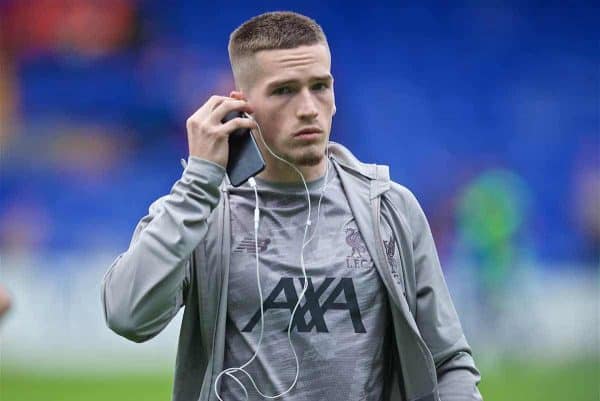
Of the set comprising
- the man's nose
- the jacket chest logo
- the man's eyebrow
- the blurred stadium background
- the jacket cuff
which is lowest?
the jacket chest logo

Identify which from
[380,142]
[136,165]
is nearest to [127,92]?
[136,165]

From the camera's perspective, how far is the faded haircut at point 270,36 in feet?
9.33

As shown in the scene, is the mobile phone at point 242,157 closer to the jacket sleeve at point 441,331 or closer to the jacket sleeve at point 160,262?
the jacket sleeve at point 160,262

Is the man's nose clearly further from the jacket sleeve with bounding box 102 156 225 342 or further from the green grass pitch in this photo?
the green grass pitch

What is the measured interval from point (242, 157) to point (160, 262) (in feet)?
1.20

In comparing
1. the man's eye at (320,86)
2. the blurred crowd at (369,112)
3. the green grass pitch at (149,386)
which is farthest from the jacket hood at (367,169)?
the blurred crowd at (369,112)

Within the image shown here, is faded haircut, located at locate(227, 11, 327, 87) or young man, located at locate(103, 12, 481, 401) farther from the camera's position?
faded haircut, located at locate(227, 11, 327, 87)

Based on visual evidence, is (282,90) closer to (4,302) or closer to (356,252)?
(356,252)

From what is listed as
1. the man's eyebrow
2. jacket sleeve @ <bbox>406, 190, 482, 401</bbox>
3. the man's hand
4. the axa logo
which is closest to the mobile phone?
the man's hand

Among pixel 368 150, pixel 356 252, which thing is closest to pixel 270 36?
pixel 356 252

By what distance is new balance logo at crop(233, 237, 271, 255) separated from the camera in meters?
2.74

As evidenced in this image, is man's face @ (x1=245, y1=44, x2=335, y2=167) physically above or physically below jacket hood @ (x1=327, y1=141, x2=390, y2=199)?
above

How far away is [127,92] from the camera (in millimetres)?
8617

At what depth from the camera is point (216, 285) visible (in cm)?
267
